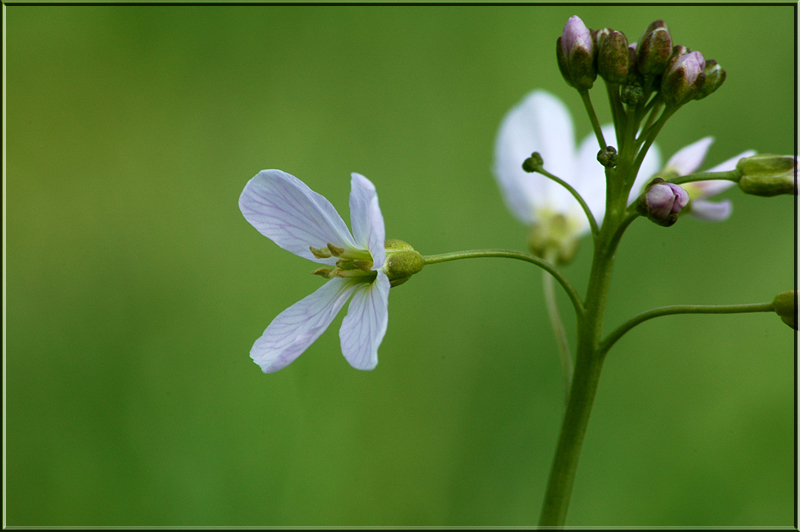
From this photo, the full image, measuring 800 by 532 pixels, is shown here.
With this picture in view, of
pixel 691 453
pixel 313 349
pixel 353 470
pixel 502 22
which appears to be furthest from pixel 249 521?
pixel 502 22

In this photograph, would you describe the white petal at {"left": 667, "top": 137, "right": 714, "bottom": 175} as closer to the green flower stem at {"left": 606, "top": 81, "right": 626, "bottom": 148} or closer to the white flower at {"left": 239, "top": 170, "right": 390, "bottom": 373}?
the green flower stem at {"left": 606, "top": 81, "right": 626, "bottom": 148}

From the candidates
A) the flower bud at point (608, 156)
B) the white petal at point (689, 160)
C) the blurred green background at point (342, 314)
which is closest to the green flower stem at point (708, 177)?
the flower bud at point (608, 156)

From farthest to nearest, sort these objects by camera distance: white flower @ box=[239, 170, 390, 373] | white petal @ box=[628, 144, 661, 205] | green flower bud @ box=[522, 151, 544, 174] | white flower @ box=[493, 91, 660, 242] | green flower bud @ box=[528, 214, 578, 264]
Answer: white flower @ box=[493, 91, 660, 242]
green flower bud @ box=[528, 214, 578, 264]
white petal @ box=[628, 144, 661, 205]
green flower bud @ box=[522, 151, 544, 174]
white flower @ box=[239, 170, 390, 373]

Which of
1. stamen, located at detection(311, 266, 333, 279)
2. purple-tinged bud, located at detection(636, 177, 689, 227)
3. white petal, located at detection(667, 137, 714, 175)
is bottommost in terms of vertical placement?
stamen, located at detection(311, 266, 333, 279)

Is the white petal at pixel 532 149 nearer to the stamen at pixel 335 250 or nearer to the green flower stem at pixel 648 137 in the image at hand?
the green flower stem at pixel 648 137

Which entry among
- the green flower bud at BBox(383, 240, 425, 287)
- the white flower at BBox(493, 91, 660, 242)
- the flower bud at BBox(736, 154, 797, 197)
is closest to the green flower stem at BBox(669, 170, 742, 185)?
the flower bud at BBox(736, 154, 797, 197)

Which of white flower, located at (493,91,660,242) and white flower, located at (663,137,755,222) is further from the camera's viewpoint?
white flower, located at (493,91,660,242)

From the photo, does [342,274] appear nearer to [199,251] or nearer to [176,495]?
[176,495]
